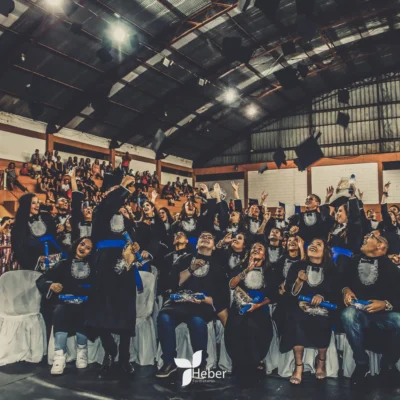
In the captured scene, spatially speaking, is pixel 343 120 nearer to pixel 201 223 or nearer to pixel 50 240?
pixel 201 223

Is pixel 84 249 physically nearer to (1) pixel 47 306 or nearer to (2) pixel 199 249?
(1) pixel 47 306

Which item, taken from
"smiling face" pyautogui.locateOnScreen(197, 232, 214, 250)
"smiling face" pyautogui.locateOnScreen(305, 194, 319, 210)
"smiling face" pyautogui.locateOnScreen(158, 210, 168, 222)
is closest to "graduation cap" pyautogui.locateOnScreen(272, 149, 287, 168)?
"smiling face" pyautogui.locateOnScreen(158, 210, 168, 222)

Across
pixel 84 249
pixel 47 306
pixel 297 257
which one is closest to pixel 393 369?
pixel 297 257

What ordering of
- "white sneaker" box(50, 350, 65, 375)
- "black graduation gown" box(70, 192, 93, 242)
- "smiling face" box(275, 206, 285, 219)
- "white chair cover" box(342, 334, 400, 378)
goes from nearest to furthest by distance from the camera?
"white chair cover" box(342, 334, 400, 378) → "white sneaker" box(50, 350, 65, 375) → "black graduation gown" box(70, 192, 93, 242) → "smiling face" box(275, 206, 285, 219)

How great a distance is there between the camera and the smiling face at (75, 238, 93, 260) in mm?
4047

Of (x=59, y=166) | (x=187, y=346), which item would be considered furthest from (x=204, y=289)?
(x=59, y=166)

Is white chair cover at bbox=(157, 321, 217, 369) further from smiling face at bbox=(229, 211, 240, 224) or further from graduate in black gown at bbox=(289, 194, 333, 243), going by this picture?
smiling face at bbox=(229, 211, 240, 224)

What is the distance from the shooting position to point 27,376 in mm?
3680

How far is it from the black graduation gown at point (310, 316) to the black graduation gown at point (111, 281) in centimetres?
137

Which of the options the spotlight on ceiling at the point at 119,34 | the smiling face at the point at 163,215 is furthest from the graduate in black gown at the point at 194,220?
the spotlight on ceiling at the point at 119,34

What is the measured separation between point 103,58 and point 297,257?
7.46m

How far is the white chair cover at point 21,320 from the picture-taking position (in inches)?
162

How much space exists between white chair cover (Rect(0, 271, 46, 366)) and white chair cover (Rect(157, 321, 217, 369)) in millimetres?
1279

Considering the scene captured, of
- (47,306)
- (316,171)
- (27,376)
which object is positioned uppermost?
(316,171)
